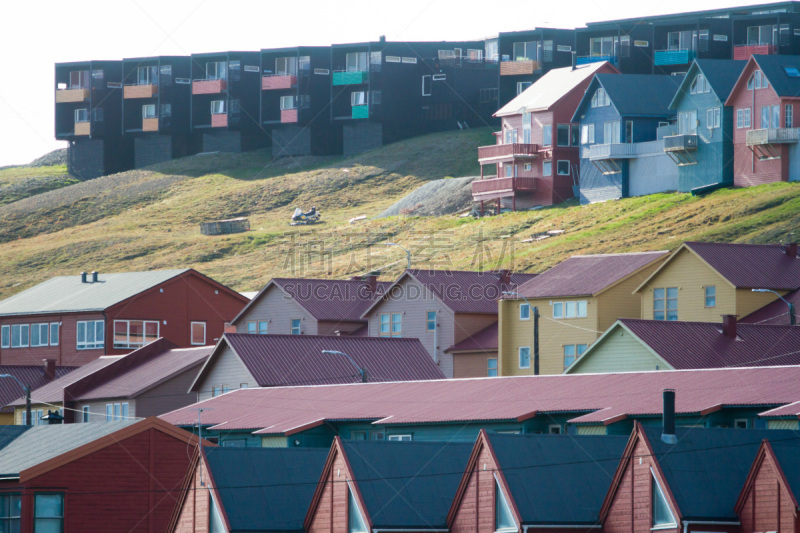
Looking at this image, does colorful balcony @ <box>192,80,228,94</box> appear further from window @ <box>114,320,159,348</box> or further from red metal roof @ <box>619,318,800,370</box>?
red metal roof @ <box>619,318,800,370</box>

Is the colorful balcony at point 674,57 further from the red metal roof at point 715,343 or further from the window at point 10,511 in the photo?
the window at point 10,511

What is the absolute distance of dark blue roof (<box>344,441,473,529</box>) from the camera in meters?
40.8

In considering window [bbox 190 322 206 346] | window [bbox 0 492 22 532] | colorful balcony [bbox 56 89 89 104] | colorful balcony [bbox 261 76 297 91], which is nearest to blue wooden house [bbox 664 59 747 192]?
window [bbox 190 322 206 346]

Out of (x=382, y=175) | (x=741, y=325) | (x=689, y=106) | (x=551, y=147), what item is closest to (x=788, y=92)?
(x=689, y=106)

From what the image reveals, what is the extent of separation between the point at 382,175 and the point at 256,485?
312 ft

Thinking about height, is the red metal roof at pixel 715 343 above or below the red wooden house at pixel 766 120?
below

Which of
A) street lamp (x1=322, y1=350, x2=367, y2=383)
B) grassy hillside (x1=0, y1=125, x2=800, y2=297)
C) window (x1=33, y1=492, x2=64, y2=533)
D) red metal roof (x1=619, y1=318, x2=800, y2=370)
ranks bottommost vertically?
window (x1=33, y1=492, x2=64, y2=533)

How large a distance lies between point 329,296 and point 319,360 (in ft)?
49.7

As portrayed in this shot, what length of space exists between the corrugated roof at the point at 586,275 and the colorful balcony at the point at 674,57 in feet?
182

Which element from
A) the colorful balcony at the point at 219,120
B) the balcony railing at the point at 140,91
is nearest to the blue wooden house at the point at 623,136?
the colorful balcony at the point at 219,120

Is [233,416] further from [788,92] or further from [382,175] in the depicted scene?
[382,175]

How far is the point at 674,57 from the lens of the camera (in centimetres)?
12775

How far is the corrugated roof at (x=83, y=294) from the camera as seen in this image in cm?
8831

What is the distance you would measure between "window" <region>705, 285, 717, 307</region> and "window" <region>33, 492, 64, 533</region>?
3447 cm
